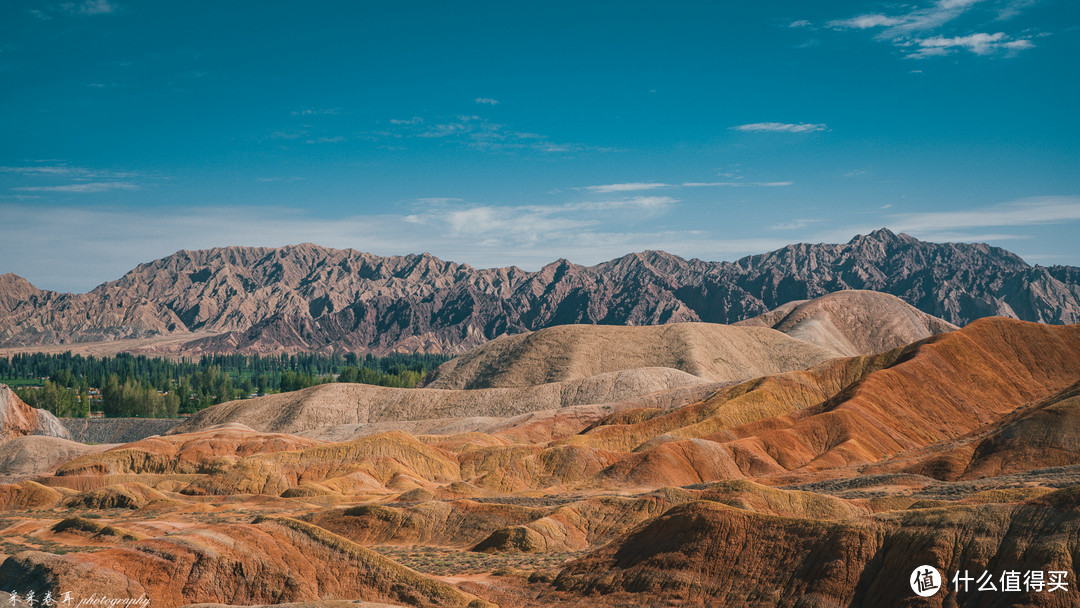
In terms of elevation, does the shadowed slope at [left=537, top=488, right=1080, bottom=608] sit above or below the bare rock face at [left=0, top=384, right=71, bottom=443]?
above

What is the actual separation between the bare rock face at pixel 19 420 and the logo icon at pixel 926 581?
138 metres

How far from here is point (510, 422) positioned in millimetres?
135750

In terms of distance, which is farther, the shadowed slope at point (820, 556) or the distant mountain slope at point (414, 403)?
the distant mountain slope at point (414, 403)

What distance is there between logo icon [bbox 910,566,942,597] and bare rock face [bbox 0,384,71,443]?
454ft

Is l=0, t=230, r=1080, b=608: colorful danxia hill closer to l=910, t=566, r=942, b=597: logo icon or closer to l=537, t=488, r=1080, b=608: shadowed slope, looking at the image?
l=537, t=488, r=1080, b=608: shadowed slope

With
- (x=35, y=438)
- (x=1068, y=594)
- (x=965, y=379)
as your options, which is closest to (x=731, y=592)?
(x=1068, y=594)

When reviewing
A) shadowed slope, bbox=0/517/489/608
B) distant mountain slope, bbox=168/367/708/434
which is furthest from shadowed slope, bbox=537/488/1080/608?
distant mountain slope, bbox=168/367/708/434

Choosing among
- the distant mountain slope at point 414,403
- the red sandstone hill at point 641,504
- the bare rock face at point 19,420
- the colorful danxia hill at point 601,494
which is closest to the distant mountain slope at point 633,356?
the colorful danxia hill at point 601,494

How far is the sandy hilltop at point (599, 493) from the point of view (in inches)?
1363

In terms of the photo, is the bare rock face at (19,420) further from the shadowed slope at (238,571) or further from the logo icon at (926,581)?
the logo icon at (926,581)

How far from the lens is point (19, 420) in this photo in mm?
137625

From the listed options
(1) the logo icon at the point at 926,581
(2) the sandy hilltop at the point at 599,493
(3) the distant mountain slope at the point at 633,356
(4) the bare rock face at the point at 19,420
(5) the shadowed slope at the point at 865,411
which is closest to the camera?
(1) the logo icon at the point at 926,581

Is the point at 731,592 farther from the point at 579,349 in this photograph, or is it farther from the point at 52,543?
the point at 579,349

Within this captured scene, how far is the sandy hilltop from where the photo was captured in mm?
34625
